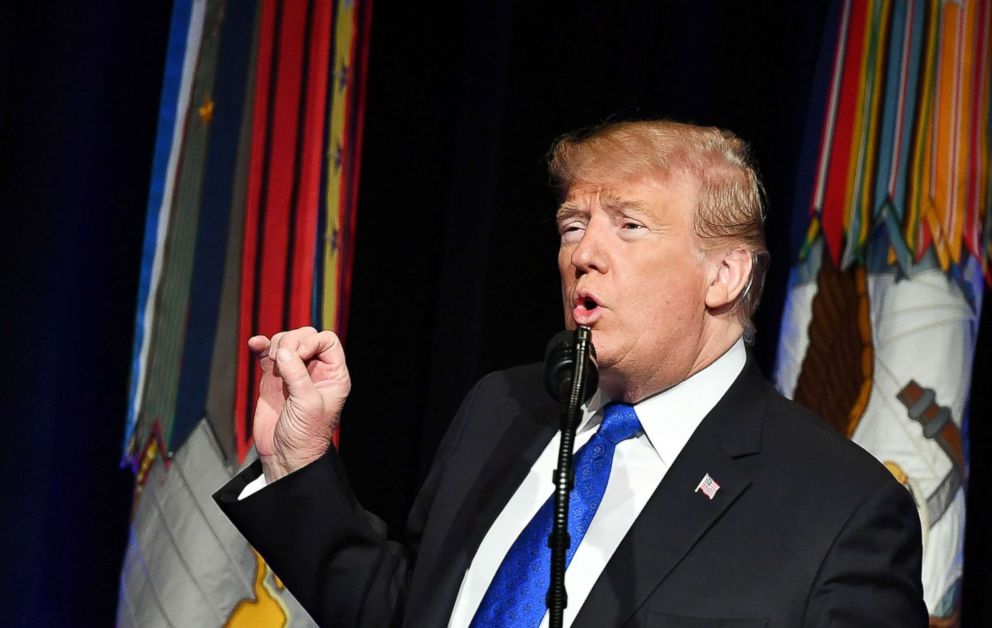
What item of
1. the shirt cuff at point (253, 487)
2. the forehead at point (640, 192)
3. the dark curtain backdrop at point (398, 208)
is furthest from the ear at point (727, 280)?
the dark curtain backdrop at point (398, 208)

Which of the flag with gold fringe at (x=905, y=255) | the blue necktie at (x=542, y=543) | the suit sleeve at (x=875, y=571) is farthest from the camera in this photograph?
the flag with gold fringe at (x=905, y=255)

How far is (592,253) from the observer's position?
158cm

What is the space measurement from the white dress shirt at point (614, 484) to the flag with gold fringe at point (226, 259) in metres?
0.77

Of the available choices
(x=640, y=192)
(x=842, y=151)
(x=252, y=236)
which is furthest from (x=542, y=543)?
(x=842, y=151)

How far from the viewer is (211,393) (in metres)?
2.26

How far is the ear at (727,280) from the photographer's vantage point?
5.47ft

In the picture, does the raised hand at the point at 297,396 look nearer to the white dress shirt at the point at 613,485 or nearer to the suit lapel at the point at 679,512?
the white dress shirt at the point at 613,485

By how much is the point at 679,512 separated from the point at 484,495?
12.0 inches

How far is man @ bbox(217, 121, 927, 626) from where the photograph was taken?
4.58 feet

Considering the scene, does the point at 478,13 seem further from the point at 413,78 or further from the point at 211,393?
the point at 211,393

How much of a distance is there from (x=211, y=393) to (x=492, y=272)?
2.07ft

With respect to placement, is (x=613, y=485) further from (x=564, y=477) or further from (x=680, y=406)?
(x=564, y=477)

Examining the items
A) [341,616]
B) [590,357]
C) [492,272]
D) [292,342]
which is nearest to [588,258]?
[590,357]

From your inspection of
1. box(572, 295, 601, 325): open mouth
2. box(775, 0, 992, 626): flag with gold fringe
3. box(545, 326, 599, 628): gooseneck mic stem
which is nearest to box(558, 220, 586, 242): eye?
box(572, 295, 601, 325): open mouth
